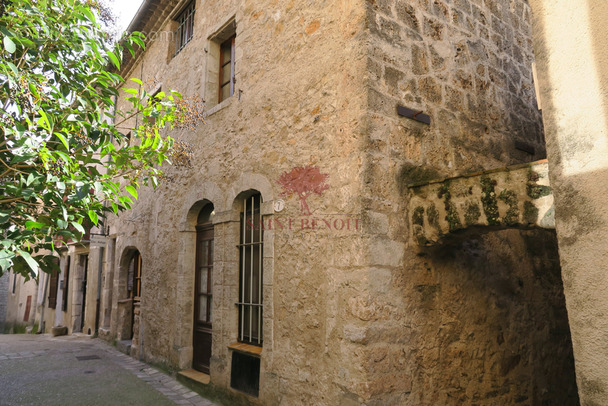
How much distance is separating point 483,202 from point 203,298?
3900 millimetres

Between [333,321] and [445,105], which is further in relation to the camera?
[445,105]

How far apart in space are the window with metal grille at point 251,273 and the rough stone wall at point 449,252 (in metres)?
1.59

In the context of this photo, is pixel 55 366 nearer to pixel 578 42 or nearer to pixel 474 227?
pixel 474 227

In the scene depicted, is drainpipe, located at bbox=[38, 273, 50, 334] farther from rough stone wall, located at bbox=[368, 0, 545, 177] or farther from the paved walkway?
rough stone wall, located at bbox=[368, 0, 545, 177]

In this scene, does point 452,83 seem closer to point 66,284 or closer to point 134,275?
point 134,275

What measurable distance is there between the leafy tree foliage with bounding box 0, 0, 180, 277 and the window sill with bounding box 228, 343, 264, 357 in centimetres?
211

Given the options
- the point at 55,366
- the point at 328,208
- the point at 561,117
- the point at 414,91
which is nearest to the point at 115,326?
the point at 55,366

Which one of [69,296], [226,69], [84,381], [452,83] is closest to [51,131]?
[452,83]

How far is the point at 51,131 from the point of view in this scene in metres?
2.56

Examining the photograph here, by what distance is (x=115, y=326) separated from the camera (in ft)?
27.2

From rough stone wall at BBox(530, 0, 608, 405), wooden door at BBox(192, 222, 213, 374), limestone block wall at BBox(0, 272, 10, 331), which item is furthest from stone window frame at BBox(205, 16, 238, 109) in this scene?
limestone block wall at BBox(0, 272, 10, 331)

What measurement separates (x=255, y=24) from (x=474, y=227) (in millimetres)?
3465

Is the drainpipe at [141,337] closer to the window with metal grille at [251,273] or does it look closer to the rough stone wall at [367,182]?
the rough stone wall at [367,182]

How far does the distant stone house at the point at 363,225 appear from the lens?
3.47 metres
